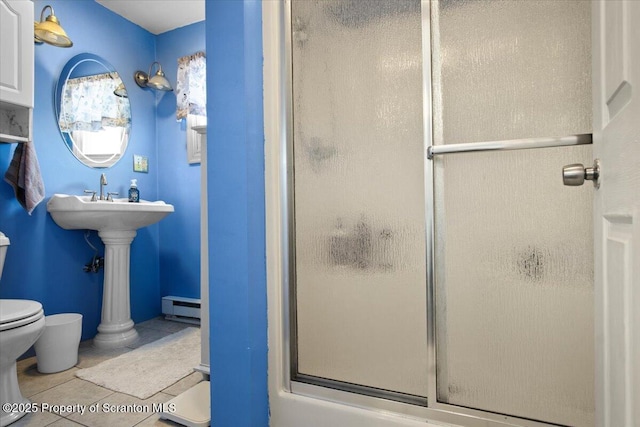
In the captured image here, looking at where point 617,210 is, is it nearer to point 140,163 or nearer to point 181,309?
point 181,309

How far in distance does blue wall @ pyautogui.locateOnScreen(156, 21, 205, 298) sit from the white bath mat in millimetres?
584

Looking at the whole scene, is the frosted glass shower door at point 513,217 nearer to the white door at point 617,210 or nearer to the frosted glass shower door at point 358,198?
the frosted glass shower door at point 358,198

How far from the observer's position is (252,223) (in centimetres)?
116

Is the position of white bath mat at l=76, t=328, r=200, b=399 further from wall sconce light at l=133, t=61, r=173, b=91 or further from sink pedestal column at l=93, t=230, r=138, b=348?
wall sconce light at l=133, t=61, r=173, b=91

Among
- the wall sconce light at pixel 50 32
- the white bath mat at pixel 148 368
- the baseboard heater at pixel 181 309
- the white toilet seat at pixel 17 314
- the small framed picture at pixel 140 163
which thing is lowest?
the white bath mat at pixel 148 368

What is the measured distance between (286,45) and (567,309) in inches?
48.3

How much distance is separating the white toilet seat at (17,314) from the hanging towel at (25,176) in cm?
59

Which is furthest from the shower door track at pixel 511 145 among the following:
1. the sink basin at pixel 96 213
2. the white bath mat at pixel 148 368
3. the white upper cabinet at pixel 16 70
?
the white upper cabinet at pixel 16 70

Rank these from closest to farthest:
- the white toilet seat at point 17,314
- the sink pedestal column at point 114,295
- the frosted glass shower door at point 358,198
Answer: the frosted glass shower door at point 358,198 < the white toilet seat at point 17,314 < the sink pedestal column at point 114,295

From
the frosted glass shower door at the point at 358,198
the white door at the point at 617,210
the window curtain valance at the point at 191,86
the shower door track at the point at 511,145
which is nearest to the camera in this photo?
the white door at the point at 617,210

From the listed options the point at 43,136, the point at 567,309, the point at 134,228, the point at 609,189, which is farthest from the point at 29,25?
the point at 567,309

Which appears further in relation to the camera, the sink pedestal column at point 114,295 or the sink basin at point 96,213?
the sink pedestal column at point 114,295

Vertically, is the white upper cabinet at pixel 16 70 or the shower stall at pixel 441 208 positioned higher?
the white upper cabinet at pixel 16 70

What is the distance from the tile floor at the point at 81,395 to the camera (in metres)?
1.39
